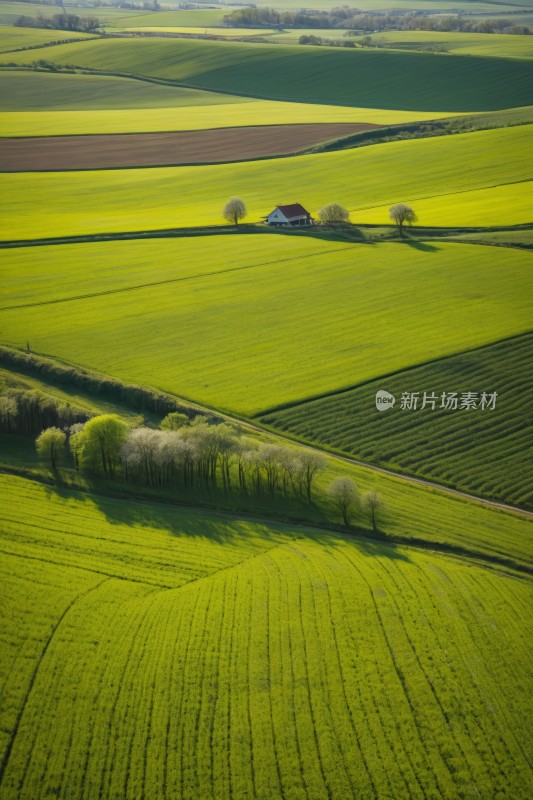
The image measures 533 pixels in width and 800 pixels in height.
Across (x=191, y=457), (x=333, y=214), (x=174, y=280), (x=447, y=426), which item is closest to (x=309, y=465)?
(x=191, y=457)

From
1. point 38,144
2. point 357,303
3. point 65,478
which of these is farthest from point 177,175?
point 65,478

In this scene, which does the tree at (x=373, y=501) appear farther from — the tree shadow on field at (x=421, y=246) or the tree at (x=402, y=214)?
the tree at (x=402, y=214)

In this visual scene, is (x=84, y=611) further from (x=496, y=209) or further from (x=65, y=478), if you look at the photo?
(x=496, y=209)

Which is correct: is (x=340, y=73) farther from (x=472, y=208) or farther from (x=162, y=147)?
(x=472, y=208)
